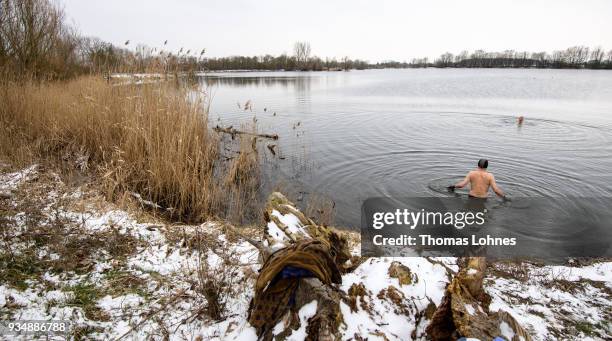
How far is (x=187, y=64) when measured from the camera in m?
5.99

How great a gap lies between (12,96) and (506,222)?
10597mm

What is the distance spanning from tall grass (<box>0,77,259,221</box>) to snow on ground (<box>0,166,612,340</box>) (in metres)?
1.60

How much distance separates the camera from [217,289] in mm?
2242

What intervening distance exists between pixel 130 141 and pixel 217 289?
4.00m

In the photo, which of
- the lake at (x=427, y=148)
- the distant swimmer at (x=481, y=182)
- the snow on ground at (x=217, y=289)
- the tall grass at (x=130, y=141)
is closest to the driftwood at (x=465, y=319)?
the snow on ground at (x=217, y=289)

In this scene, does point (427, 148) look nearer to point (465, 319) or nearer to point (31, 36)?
point (465, 319)

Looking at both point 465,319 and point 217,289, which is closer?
point 465,319

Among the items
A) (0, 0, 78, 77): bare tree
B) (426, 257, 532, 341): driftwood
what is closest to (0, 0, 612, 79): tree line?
(0, 0, 78, 77): bare tree

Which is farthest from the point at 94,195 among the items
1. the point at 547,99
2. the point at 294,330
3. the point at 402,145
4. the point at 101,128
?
the point at 547,99

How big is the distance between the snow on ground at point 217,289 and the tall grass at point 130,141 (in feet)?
5.25

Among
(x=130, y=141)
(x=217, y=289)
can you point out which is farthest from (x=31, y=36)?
(x=217, y=289)

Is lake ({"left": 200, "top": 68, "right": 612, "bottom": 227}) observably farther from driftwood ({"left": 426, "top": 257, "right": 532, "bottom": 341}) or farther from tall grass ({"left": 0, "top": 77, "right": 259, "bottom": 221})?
driftwood ({"left": 426, "top": 257, "right": 532, "bottom": 341})

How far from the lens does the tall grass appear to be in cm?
501

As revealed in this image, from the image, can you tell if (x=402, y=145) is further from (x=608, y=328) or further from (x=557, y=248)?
(x=608, y=328)
